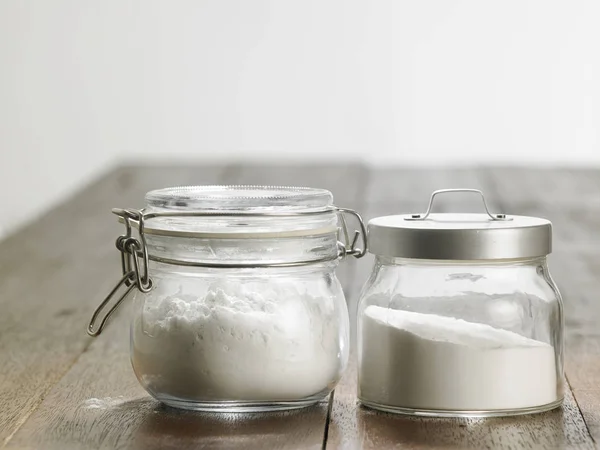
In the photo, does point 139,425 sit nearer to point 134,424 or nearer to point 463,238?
point 134,424

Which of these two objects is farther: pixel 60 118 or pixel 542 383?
pixel 60 118

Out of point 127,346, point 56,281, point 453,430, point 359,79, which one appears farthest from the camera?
point 359,79

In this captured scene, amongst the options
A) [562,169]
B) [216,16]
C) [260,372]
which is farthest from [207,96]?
[260,372]

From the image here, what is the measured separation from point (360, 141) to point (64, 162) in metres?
0.94

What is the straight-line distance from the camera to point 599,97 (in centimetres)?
324

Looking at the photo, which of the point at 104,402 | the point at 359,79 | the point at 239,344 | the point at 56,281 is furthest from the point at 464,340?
the point at 359,79

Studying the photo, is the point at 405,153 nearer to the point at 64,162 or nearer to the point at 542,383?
the point at 64,162

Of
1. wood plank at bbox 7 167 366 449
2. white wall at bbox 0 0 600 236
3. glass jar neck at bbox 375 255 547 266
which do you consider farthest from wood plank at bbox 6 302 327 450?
white wall at bbox 0 0 600 236

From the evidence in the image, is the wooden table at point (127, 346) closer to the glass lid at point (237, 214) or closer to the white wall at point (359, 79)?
the glass lid at point (237, 214)

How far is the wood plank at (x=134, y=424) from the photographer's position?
0.59 metres

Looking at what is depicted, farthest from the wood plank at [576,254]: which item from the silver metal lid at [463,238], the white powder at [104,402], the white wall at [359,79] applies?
the white wall at [359,79]

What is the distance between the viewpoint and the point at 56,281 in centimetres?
121

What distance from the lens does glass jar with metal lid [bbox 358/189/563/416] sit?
24.3 inches

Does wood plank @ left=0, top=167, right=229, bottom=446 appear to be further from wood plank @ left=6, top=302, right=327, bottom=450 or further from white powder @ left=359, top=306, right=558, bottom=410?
white powder @ left=359, top=306, right=558, bottom=410
